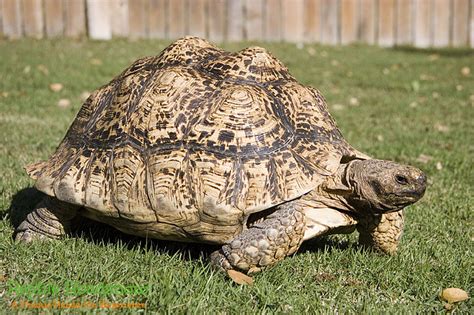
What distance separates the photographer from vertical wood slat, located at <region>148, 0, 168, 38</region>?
12.0m

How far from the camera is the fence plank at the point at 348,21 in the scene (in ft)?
42.2

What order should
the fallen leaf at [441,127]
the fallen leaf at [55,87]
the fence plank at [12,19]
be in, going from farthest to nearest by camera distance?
the fence plank at [12,19] → the fallen leaf at [55,87] → the fallen leaf at [441,127]

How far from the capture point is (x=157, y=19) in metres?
12.1

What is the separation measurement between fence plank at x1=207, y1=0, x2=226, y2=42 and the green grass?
3.34 metres

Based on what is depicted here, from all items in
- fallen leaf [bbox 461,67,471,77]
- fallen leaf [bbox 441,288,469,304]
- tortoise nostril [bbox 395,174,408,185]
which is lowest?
fallen leaf [bbox 441,288,469,304]

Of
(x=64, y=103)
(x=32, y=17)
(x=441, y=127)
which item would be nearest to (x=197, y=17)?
(x=32, y=17)

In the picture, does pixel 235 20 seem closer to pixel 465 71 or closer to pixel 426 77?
pixel 426 77

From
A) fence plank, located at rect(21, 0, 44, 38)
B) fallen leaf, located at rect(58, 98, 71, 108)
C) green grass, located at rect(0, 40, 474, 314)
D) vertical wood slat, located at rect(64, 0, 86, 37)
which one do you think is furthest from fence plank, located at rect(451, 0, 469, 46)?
fallen leaf, located at rect(58, 98, 71, 108)

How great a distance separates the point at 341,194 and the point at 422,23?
34.8 feet

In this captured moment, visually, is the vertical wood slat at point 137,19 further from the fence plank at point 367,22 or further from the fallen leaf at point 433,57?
the fallen leaf at point 433,57

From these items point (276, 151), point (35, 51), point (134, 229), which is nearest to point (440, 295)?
point (276, 151)

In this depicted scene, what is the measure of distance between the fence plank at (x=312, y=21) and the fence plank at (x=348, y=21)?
1.64ft

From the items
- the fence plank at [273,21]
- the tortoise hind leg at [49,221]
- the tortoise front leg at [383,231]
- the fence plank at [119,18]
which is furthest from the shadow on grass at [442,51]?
the tortoise hind leg at [49,221]

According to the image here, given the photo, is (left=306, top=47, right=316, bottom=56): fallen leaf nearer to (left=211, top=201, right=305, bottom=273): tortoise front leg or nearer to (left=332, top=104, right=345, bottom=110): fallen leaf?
(left=332, top=104, right=345, bottom=110): fallen leaf
